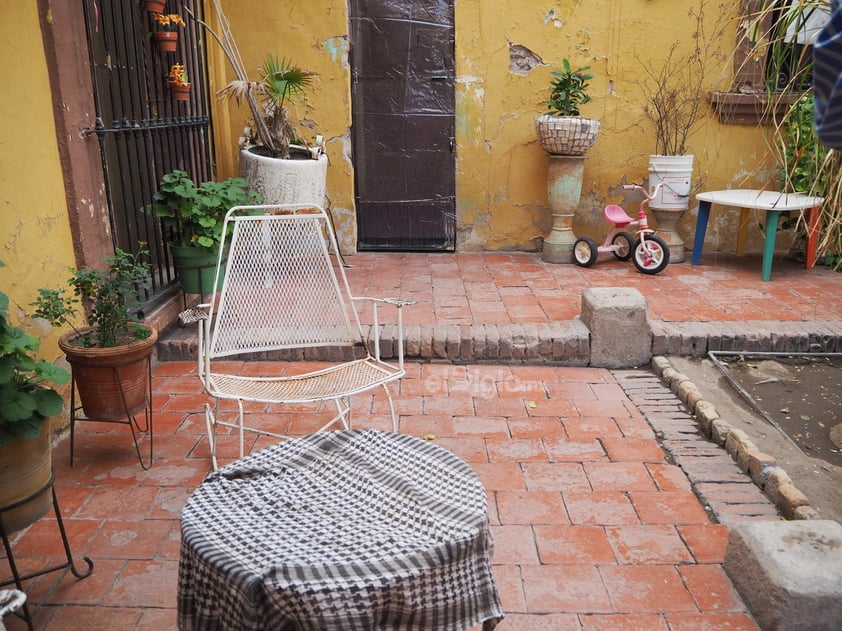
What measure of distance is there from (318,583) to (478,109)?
17.0 ft

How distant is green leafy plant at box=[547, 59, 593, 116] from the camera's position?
5637 mm

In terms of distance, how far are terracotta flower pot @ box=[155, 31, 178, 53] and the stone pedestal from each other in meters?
2.90

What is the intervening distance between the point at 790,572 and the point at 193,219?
350 centimetres

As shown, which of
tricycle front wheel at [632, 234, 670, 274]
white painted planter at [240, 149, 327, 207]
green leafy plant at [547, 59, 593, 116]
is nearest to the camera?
white painted planter at [240, 149, 327, 207]

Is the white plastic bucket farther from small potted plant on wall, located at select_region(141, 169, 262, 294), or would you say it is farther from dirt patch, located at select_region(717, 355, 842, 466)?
small potted plant on wall, located at select_region(141, 169, 262, 294)

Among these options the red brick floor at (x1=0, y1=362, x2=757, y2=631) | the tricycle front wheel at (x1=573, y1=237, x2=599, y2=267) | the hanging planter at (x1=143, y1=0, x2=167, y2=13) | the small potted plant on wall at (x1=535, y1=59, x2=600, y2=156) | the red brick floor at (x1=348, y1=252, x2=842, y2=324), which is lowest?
the red brick floor at (x1=0, y1=362, x2=757, y2=631)

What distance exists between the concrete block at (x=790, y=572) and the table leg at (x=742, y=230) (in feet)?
13.4

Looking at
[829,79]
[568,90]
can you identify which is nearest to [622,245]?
[568,90]

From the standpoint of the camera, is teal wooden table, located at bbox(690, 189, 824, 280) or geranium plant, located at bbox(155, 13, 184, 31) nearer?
geranium plant, located at bbox(155, 13, 184, 31)

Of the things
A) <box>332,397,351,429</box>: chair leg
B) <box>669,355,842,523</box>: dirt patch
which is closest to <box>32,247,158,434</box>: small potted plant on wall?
<box>332,397,351,429</box>: chair leg

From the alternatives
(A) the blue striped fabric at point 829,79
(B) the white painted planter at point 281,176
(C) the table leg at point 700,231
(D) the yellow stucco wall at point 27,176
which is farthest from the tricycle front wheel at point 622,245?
(A) the blue striped fabric at point 829,79

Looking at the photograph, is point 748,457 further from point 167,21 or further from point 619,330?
point 167,21

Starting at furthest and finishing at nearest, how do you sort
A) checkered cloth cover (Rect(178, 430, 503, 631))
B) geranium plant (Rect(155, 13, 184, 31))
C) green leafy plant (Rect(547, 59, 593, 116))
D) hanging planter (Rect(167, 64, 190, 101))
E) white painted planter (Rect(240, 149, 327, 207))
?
green leafy plant (Rect(547, 59, 593, 116)), white painted planter (Rect(240, 149, 327, 207)), hanging planter (Rect(167, 64, 190, 101)), geranium plant (Rect(155, 13, 184, 31)), checkered cloth cover (Rect(178, 430, 503, 631))

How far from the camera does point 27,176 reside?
3188 mm
